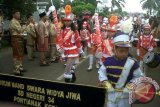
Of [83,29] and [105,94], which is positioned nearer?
[105,94]

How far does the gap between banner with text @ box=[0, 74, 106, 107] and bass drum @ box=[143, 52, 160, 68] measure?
5010mm

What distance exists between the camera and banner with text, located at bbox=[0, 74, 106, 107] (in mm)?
5082

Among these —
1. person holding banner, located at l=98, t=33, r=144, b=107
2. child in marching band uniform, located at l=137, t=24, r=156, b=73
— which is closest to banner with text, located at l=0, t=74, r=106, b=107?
person holding banner, located at l=98, t=33, r=144, b=107

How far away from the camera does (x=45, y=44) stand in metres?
13.0

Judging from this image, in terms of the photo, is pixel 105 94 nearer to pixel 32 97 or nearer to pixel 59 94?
pixel 59 94

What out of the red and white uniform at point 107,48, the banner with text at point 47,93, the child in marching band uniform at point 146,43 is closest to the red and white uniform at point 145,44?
the child in marching band uniform at point 146,43

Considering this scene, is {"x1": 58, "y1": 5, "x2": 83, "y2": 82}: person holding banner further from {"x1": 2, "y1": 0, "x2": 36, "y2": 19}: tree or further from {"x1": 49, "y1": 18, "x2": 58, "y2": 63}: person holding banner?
{"x1": 2, "y1": 0, "x2": 36, "y2": 19}: tree

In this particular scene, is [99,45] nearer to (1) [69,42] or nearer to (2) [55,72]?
(1) [69,42]

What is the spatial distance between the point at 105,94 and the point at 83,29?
30.3ft

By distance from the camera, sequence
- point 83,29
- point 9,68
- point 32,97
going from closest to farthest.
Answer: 1. point 32,97
2. point 9,68
3. point 83,29

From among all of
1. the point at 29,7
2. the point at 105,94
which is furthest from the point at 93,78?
the point at 29,7

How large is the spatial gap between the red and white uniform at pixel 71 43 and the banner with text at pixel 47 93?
3.06 m

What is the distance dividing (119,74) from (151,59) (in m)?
5.77

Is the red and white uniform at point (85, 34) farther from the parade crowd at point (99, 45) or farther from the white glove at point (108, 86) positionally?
the white glove at point (108, 86)
